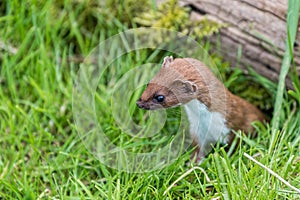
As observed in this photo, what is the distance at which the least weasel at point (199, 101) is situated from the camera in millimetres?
3199

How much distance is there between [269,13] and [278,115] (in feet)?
2.17

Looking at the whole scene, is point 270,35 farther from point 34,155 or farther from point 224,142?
point 34,155

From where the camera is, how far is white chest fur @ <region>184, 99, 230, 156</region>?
11.1 ft

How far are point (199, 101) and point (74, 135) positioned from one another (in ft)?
2.93

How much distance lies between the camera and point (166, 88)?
3.20 m

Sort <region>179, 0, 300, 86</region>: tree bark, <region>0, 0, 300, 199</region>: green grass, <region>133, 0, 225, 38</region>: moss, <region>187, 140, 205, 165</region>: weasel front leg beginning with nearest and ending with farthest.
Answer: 1. <region>0, 0, 300, 199</region>: green grass
2. <region>187, 140, 205, 165</region>: weasel front leg
3. <region>179, 0, 300, 86</region>: tree bark
4. <region>133, 0, 225, 38</region>: moss

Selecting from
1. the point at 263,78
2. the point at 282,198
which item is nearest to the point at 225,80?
the point at 263,78

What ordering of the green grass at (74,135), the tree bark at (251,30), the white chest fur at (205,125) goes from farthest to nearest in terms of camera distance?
the tree bark at (251,30) < the white chest fur at (205,125) < the green grass at (74,135)

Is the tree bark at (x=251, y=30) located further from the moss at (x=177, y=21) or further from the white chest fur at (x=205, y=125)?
the white chest fur at (x=205, y=125)

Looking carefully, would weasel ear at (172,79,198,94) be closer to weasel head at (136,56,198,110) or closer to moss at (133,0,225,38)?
weasel head at (136,56,198,110)

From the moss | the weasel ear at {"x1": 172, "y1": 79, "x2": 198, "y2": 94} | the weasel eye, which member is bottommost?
the weasel eye

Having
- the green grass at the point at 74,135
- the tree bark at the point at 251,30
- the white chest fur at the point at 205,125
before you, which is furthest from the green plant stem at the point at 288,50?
the white chest fur at the point at 205,125

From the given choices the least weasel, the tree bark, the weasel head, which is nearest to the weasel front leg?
the least weasel

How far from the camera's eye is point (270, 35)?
12.7 ft
